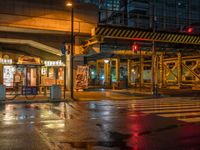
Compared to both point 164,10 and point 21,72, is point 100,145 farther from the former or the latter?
point 164,10

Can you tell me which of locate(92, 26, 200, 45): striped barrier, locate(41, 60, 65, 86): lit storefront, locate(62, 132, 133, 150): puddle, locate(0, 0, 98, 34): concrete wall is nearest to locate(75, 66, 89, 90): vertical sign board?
locate(41, 60, 65, 86): lit storefront

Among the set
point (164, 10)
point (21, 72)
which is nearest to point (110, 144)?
point (21, 72)

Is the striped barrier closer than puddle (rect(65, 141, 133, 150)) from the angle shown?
No

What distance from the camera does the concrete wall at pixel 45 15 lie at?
83.0 ft

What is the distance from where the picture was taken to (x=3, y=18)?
Result: 82.0 ft

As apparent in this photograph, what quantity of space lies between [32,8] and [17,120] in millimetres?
14969

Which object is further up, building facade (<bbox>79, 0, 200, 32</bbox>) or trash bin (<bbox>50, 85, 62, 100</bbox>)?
building facade (<bbox>79, 0, 200, 32</bbox>)

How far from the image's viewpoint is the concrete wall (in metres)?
25.3

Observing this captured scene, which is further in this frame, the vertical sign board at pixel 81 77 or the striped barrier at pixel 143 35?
the vertical sign board at pixel 81 77

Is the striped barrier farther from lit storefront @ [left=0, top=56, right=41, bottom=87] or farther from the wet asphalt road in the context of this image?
the wet asphalt road

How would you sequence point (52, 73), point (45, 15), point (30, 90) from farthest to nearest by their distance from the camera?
point (52, 73), point (45, 15), point (30, 90)

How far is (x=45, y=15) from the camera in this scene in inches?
1053

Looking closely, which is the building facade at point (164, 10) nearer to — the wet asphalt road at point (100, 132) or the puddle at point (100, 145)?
the wet asphalt road at point (100, 132)

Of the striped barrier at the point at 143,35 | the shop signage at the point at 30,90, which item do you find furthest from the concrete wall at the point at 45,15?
the shop signage at the point at 30,90
